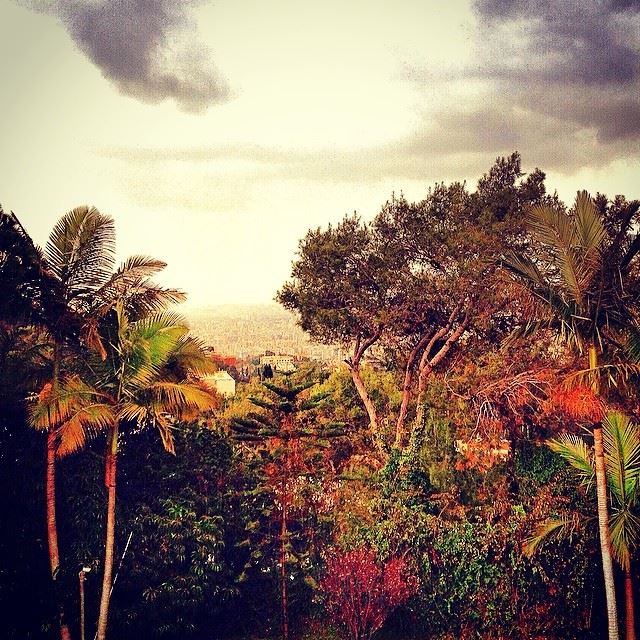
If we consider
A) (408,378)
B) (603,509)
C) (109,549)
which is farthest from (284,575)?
(408,378)

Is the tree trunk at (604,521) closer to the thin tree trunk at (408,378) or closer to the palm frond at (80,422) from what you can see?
the palm frond at (80,422)

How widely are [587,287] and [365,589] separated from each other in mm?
6836

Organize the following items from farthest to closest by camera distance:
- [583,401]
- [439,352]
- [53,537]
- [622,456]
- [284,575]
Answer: [439,352], [284,575], [53,537], [622,456], [583,401]

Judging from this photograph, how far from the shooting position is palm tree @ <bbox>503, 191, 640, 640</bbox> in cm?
949

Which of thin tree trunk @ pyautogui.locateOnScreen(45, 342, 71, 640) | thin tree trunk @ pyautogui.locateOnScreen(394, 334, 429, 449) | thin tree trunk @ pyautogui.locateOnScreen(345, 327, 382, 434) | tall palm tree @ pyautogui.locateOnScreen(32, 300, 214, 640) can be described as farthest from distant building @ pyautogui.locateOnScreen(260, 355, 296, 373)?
thin tree trunk @ pyautogui.locateOnScreen(45, 342, 71, 640)

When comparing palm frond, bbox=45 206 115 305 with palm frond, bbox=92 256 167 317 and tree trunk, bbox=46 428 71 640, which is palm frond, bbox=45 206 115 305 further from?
tree trunk, bbox=46 428 71 640

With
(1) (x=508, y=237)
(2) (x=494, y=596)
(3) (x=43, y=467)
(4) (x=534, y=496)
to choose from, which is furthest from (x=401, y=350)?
(3) (x=43, y=467)

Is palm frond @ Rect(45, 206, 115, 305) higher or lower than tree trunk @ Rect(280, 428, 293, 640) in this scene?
higher

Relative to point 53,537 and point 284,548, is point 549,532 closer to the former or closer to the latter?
point 284,548

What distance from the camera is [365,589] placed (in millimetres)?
13039

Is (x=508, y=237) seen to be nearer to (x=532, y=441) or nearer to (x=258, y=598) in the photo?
(x=532, y=441)

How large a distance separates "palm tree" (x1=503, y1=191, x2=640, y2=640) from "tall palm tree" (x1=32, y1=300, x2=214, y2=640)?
501cm

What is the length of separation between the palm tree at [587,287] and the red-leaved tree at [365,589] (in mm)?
4104

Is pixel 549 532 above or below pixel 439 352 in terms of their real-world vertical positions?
below
